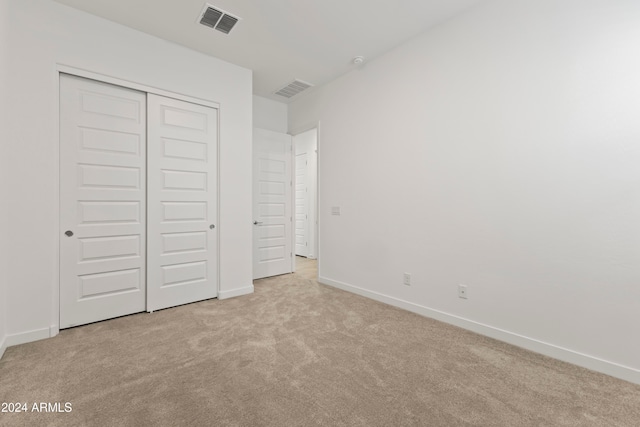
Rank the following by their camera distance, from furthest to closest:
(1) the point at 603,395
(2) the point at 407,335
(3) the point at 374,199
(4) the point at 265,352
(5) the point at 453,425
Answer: (3) the point at 374,199, (2) the point at 407,335, (4) the point at 265,352, (1) the point at 603,395, (5) the point at 453,425

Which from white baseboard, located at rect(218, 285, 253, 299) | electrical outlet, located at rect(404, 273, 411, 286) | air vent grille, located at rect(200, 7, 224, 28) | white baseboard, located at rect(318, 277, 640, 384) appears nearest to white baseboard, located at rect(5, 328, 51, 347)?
white baseboard, located at rect(218, 285, 253, 299)

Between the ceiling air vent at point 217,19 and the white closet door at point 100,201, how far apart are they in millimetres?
1093

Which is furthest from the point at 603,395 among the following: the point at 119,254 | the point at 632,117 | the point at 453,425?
the point at 119,254

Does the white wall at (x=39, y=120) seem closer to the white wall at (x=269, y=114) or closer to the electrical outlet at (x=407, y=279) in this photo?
the white wall at (x=269, y=114)

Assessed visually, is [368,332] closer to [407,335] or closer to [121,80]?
[407,335]

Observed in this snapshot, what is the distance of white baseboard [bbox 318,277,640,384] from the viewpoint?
1.92 metres

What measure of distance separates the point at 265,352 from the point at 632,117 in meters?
3.22

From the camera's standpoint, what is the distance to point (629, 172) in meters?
1.91

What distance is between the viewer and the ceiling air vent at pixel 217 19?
8.70ft

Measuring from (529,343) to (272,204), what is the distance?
12.4 ft

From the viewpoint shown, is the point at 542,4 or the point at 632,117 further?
the point at 542,4

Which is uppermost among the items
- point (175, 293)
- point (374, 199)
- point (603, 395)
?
point (374, 199)

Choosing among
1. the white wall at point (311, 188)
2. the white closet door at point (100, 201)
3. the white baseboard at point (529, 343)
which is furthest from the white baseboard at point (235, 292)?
the white wall at point (311, 188)

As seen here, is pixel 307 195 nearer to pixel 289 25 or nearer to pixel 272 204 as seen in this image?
pixel 272 204
